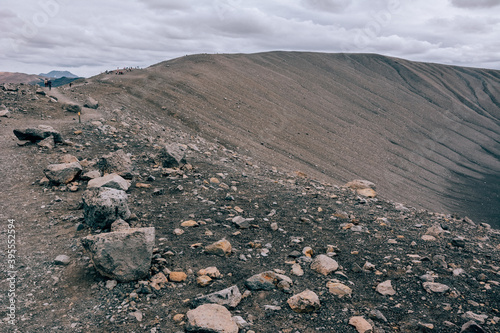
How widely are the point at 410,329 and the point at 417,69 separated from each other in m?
102

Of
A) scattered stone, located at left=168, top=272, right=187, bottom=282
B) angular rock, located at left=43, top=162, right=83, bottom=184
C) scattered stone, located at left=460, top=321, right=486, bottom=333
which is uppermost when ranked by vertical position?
angular rock, located at left=43, top=162, right=83, bottom=184

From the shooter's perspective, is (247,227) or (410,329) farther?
(247,227)

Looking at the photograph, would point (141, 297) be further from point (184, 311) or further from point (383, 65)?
point (383, 65)

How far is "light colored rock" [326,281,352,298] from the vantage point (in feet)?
14.5

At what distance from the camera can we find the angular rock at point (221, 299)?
405 centimetres

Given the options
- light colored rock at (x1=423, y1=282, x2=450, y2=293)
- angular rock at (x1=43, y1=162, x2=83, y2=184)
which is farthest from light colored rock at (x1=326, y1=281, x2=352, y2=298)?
angular rock at (x1=43, y1=162, x2=83, y2=184)

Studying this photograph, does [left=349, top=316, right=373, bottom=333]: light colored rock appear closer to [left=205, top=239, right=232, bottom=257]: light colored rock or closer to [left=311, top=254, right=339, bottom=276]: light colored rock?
[left=311, top=254, right=339, bottom=276]: light colored rock

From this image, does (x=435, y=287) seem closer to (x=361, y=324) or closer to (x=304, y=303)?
(x=361, y=324)

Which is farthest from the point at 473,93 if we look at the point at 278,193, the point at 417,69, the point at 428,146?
the point at 278,193

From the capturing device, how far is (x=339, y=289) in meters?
4.47

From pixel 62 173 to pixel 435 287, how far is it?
8177 mm

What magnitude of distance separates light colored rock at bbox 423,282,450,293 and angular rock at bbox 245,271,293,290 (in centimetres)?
198

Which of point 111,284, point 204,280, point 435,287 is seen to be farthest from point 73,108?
point 435,287

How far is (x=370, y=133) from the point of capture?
42781mm
